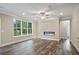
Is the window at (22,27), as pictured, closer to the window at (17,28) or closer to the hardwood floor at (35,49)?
the window at (17,28)

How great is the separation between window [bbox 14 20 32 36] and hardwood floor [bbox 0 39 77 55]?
0.29 meters

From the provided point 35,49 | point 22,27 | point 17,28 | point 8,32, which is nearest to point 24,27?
point 22,27

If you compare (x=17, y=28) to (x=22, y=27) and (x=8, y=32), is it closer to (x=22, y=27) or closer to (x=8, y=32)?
(x=22, y=27)

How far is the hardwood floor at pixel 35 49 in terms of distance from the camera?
255cm

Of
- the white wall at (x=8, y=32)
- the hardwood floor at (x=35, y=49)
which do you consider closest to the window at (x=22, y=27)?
the white wall at (x=8, y=32)

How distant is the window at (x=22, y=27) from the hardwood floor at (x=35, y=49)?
291 millimetres

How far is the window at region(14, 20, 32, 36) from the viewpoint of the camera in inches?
114

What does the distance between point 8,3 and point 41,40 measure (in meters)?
1.40

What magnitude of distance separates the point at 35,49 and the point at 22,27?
713mm

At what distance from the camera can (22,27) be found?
115 inches
